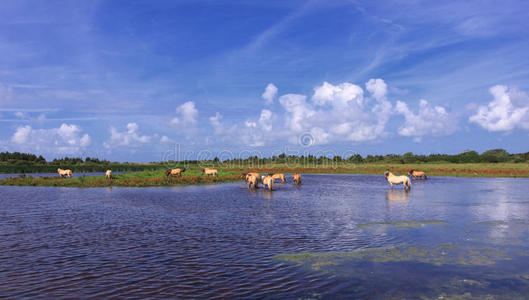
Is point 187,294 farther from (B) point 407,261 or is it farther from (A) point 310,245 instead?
(B) point 407,261

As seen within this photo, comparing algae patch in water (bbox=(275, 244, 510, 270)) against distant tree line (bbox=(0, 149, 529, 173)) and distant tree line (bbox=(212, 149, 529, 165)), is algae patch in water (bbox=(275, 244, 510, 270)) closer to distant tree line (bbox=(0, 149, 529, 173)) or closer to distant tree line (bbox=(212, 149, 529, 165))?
distant tree line (bbox=(0, 149, 529, 173))

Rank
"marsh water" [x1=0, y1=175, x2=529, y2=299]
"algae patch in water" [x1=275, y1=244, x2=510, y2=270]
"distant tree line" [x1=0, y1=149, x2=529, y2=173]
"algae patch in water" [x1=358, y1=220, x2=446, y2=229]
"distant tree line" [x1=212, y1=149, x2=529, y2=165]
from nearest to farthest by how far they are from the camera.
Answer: "marsh water" [x1=0, y1=175, x2=529, y2=299], "algae patch in water" [x1=275, y1=244, x2=510, y2=270], "algae patch in water" [x1=358, y1=220, x2=446, y2=229], "distant tree line" [x1=0, y1=149, x2=529, y2=173], "distant tree line" [x1=212, y1=149, x2=529, y2=165]

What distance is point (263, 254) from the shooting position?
9.59 m

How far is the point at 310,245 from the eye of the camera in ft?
35.1

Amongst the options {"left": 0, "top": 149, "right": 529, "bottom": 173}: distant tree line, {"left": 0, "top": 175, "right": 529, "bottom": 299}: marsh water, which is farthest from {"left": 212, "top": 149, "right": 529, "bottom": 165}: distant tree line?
{"left": 0, "top": 175, "right": 529, "bottom": 299}: marsh water

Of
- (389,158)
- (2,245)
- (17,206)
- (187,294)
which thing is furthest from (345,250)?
(389,158)

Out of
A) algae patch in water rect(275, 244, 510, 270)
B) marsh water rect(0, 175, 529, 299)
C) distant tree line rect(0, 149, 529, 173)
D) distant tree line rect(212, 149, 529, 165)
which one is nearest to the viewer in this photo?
marsh water rect(0, 175, 529, 299)

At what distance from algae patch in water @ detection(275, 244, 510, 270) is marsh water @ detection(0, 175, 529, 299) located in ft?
0.09

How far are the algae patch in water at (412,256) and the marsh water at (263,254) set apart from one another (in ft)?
0.09

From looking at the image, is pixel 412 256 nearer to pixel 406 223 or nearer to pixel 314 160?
pixel 406 223

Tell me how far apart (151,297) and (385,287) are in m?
4.67

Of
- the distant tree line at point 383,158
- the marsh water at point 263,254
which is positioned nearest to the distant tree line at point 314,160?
the distant tree line at point 383,158

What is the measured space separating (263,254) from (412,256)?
13.6 ft

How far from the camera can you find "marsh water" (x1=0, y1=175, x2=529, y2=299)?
696 cm
